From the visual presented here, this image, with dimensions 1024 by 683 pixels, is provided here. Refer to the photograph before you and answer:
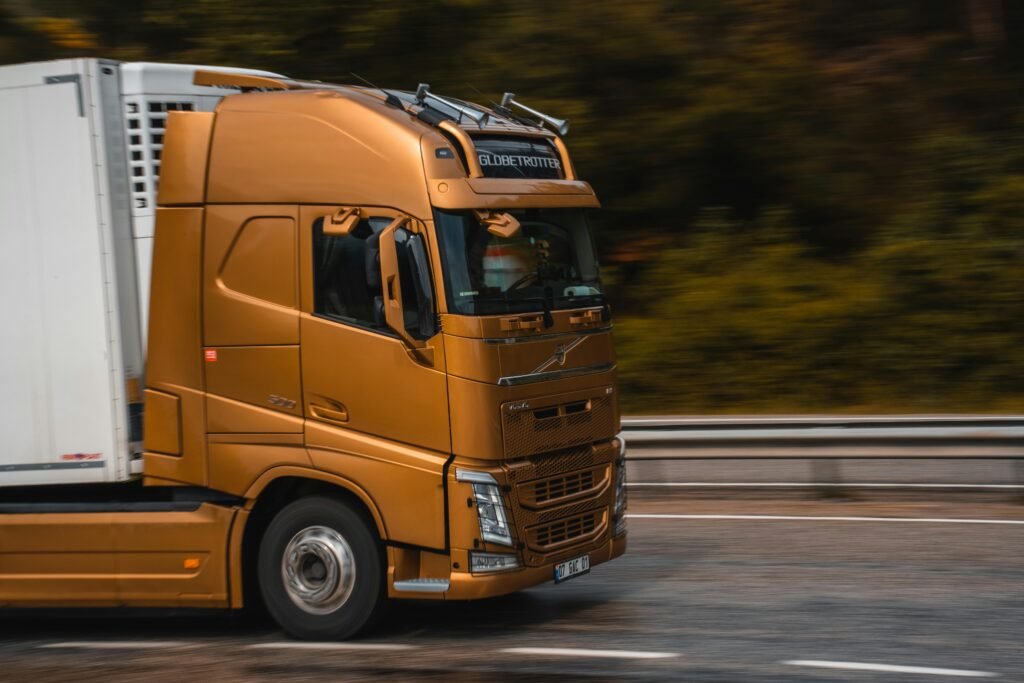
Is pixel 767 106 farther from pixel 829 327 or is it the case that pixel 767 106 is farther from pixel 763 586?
pixel 763 586

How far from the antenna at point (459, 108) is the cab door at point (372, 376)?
0.90 meters

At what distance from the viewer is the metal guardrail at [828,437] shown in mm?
11391

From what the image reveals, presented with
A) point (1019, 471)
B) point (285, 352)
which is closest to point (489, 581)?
point (285, 352)

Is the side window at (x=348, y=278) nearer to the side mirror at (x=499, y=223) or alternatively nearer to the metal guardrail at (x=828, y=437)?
the side mirror at (x=499, y=223)

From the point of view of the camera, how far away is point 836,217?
18.4 meters

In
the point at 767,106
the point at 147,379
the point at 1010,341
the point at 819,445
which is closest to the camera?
the point at 147,379

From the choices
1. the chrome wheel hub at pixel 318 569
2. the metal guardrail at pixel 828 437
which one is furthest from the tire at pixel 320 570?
the metal guardrail at pixel 828 437

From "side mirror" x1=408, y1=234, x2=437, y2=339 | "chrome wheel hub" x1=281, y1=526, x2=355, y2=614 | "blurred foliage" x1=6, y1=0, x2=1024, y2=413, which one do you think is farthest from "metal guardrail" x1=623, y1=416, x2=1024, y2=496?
"side mirror" x1=408, y1=234, x2=437, y2=339

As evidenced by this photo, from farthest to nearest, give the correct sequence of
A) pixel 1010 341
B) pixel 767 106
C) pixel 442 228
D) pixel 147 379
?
pixel 767 106 → pixel 1010 341 → pixel 147 379 → pixel 442 228

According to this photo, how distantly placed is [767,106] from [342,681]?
13.3 m

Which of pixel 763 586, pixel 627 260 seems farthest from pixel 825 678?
pixel 627 260

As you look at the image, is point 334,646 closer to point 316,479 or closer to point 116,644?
point 316,479

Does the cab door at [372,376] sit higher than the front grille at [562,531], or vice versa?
the cab door at [372,376]

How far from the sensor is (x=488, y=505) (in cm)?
734
